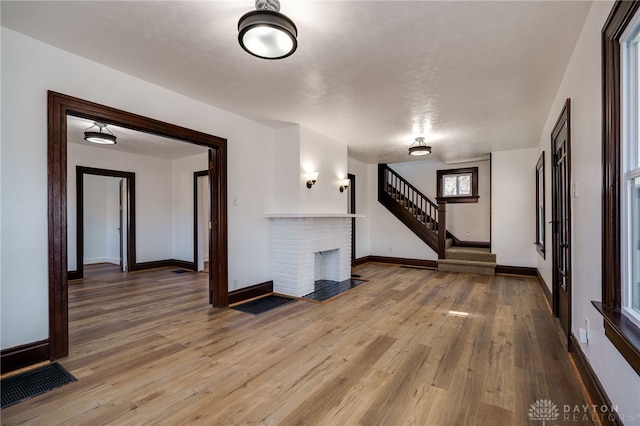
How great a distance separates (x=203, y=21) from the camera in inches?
85.3

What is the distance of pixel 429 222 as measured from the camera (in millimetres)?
7645

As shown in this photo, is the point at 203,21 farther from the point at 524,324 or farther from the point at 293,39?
the point at 524,324

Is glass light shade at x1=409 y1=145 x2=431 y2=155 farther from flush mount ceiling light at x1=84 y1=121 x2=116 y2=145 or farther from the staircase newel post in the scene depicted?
flush mount ceiling light at x1=84 y1=121 x2=116 y2=145

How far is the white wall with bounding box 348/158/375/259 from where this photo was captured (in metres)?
7.62

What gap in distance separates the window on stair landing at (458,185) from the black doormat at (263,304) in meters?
5.02

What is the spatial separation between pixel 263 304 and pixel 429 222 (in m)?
5.12

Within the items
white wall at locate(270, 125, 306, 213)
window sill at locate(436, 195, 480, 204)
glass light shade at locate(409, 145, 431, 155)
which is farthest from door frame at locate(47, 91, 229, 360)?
window sill at locate(436, 195, 480, 204)

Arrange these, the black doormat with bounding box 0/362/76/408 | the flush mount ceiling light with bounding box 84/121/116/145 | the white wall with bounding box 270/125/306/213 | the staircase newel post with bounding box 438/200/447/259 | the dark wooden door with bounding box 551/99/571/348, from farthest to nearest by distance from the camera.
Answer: the staircase newel post with bounding box 438/200/447/259, the white wall with bounding box 270/125/306/213, the flush mount ceiling light with bounding box 84/121/116/145, the dark wooden door with bounding box 551/99/571/348, the black doormat with bounding box 0/362/76/408

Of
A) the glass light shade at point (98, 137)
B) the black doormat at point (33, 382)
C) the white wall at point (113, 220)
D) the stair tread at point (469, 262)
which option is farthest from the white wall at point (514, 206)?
the white wall at point (113, 220)

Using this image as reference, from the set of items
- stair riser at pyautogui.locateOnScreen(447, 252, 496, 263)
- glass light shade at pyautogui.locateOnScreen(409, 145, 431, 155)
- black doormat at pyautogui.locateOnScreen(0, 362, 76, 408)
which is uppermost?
glass light shade at pyautogui.locateOnScreen(409, 145, 431, 155)

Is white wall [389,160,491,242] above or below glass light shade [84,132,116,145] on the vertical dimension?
below

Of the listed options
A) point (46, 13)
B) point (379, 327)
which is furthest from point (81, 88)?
point (379, 327)

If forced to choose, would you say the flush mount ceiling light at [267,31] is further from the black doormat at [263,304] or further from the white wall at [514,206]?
the white wall at [514,206]

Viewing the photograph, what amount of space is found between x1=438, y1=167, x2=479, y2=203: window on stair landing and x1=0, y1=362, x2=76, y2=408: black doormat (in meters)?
7.44
